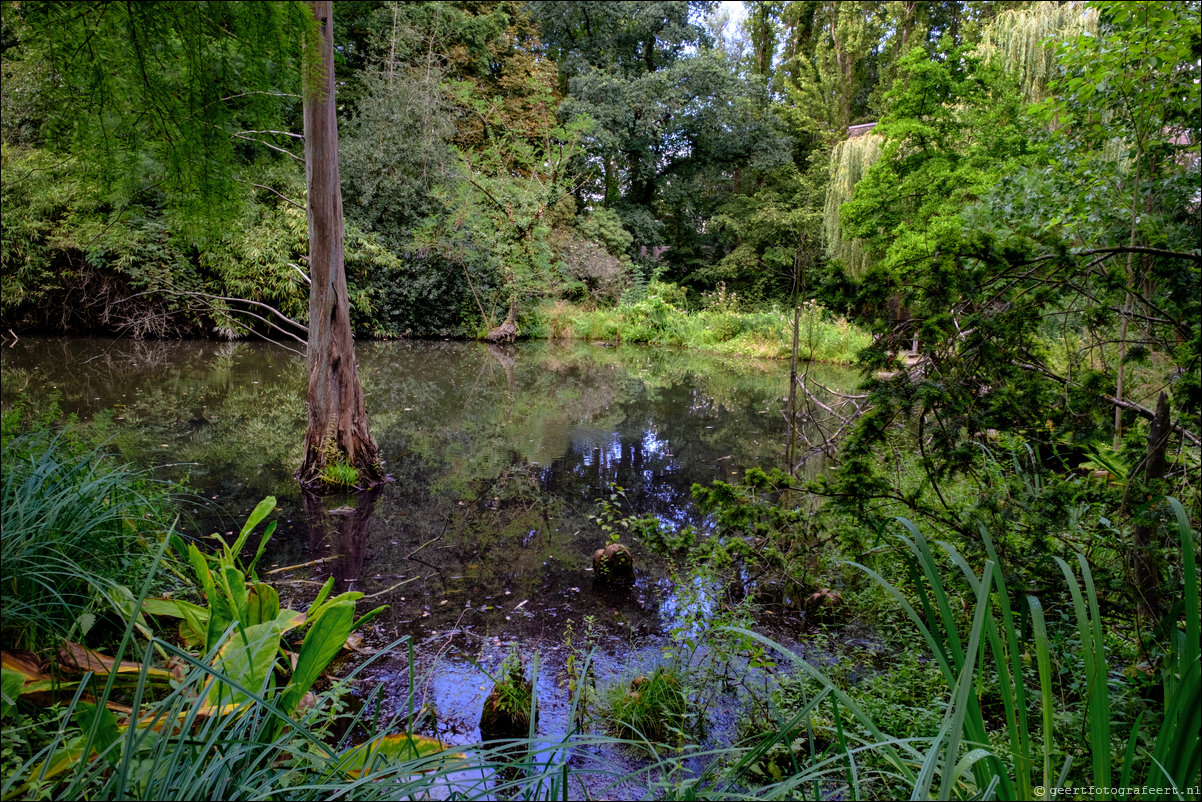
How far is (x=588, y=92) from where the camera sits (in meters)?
20.2

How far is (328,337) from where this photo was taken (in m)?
5.16

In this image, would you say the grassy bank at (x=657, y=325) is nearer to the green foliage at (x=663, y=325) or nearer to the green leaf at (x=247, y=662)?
the green foliage at (x=663, y=325)

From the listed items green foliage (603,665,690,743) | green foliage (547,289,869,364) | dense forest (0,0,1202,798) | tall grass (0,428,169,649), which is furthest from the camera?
green foliage (547,289,869,364)

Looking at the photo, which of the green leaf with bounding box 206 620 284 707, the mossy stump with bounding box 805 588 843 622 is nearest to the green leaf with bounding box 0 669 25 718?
the green leaf with bounding box 206 620 284 707

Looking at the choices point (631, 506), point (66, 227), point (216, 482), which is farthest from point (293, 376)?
point (631, 506)

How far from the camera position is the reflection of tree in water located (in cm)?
395

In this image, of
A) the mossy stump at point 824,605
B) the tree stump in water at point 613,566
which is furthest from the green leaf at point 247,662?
the mossy stump at point 824,605

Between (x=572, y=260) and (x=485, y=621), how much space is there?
15.6 metres

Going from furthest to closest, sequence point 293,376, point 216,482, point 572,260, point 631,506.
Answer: point 572,260 → point 293,376 → point 216,482 → point 631,506

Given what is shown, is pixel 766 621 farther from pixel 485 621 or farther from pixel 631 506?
pixel 631 506

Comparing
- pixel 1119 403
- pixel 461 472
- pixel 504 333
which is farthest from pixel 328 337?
pixel 504 333

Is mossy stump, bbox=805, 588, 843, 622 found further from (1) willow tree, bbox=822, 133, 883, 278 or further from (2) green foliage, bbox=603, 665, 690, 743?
(1) willow tree, bbox=822, 133, 883, 278

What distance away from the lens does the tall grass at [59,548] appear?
188cm

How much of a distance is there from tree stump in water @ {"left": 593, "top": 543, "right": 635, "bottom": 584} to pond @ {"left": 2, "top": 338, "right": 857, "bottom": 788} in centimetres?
8
